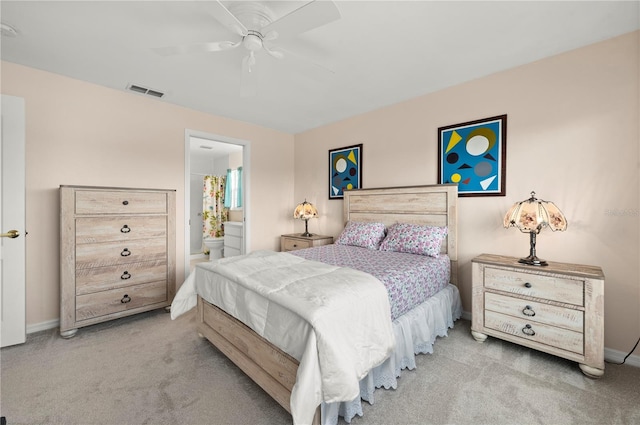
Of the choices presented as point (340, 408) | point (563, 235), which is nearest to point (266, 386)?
point (340, 408)

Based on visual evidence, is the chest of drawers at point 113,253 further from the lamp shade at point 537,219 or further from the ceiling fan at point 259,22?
the lamp shade at point 537,219

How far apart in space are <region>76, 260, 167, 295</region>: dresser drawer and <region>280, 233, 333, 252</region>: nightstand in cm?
174

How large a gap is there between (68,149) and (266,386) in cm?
298

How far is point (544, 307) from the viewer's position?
6.71ft

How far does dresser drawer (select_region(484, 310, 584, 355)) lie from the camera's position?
193 centimetres

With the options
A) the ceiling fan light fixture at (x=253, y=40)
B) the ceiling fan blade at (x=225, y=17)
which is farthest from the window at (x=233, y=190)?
the ceiling fan blade at (x=225, y=17)

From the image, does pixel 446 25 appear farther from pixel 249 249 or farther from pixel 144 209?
pixel 249 249

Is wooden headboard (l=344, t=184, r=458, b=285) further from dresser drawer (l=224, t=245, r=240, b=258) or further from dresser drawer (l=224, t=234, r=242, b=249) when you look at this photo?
dresser drawer (l=224, t=245, r=240, b=258)

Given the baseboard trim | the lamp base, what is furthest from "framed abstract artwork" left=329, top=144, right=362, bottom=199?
the baseboard trim

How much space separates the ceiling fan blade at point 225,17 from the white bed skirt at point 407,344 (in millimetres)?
2130

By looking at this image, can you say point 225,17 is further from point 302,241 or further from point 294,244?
point 294,244

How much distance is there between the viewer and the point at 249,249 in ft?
13.9

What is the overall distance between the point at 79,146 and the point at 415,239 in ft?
11.7

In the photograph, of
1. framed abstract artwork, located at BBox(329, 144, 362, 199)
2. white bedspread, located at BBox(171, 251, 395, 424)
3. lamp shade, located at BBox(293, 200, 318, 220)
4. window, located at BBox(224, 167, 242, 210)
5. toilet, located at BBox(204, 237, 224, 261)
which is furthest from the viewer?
window, located at BBox(224, 167, 242, 210)
